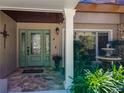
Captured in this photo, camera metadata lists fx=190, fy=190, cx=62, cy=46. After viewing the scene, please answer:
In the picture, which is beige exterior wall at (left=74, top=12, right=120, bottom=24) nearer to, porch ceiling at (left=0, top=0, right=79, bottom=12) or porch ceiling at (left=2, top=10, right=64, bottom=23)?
porch ceiling at (left=2, top=10, right=64, bottom=23)

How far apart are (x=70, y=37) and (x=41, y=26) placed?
5.63 metres

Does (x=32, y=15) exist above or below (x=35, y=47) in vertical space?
above

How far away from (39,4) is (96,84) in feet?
9.32

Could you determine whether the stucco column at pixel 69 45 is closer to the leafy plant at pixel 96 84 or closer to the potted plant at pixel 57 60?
the leafy plant at pixel 96 84

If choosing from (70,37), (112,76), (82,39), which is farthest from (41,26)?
(112,76)

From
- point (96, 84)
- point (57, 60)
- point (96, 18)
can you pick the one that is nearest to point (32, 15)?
point (57, 60)

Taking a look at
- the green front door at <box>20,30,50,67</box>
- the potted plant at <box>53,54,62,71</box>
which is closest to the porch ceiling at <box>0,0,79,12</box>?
the potted plant at <box>53,54,62,71</box>

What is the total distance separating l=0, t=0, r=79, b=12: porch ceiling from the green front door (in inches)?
215

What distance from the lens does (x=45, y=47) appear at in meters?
11.6

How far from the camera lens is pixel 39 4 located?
555 centimetres

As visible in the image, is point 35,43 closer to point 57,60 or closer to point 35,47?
point 35,47

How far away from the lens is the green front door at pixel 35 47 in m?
11.5

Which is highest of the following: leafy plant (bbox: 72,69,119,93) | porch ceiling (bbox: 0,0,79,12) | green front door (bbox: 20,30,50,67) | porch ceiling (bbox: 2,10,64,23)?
porch ceiling (bbox: 2,10,64,23)

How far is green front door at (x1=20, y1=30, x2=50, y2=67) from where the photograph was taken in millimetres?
11453
